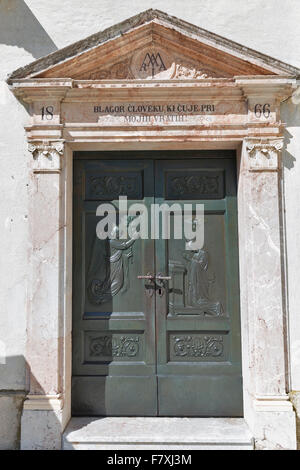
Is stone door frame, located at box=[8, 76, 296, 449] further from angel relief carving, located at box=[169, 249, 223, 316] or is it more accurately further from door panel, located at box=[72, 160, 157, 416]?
angel relief carving, located at box=[169, 249, 223, 316]

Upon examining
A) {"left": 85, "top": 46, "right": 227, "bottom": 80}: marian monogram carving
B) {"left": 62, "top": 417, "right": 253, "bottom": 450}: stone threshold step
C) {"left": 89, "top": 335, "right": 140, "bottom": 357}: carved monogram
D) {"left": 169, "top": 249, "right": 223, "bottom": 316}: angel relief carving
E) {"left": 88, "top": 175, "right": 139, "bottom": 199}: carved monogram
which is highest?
{"left": 85, "top": 46, "right": 227, "bottom": 80}: marian monogram carving

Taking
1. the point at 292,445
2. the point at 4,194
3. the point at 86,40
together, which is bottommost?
the point at 292,445

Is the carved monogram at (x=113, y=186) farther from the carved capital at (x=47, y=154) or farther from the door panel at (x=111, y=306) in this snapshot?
the carved capital at (x=47, y=154)

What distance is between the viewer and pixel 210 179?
456 centimetres

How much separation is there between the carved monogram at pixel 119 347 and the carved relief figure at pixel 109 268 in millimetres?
391

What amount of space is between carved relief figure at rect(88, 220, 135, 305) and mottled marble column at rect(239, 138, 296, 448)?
1.17m

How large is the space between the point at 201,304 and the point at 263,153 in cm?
158

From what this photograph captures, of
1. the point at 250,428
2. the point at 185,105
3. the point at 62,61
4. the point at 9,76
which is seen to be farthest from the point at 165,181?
the point at 250,428

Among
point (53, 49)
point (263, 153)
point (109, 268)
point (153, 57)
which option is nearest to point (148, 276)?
point (109, 268)

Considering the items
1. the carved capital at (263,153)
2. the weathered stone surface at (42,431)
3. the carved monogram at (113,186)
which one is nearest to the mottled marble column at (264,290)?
the carved capital at (263,153)

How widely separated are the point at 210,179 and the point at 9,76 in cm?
217

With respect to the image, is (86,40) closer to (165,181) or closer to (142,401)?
(165,181)

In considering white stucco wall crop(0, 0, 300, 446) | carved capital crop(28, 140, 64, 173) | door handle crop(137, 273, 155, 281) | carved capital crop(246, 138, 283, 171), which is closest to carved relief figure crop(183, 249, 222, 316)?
door handle crop(137, 273, 155, 281)

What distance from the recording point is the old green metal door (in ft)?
14.3
